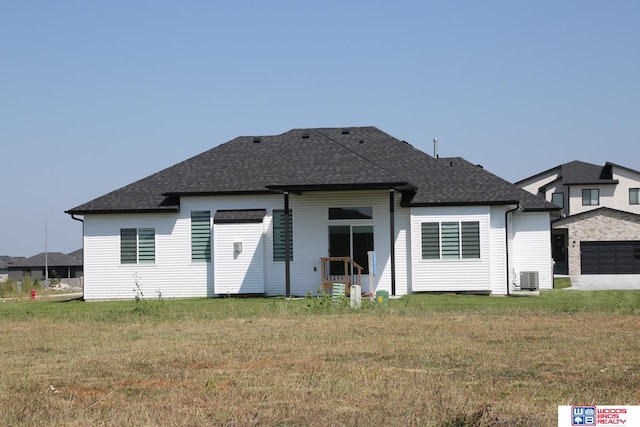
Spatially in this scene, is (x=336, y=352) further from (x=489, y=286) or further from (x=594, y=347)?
(x=489, y=286)

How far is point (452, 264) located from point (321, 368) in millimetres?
18862

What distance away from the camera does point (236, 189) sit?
3078 centimetres

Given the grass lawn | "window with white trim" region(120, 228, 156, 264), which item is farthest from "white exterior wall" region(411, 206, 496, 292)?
"window with white trim" region(120, 228, 156, 264)

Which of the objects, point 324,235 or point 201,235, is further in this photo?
point 201,235

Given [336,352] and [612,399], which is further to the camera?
[336,352]

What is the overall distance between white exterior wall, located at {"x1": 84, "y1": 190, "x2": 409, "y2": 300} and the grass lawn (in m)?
8.98

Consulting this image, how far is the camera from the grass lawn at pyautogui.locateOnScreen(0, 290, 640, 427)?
895 centimetres

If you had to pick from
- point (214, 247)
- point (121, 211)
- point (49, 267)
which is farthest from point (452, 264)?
point (49, 267)

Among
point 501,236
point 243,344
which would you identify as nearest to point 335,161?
point 501,236

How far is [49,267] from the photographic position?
94.7 metres

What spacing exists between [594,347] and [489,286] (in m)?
16.4

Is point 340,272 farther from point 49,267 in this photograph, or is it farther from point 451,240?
point 49,267

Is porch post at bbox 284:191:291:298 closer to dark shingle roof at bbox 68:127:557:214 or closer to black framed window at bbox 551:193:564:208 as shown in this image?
dark shingle roof at bbox 68:127:557:214

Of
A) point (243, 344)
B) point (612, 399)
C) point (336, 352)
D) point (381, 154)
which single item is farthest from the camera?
point (381, 154)
